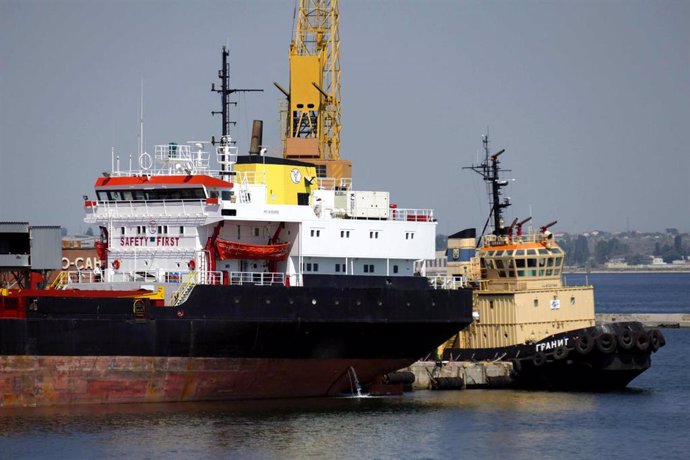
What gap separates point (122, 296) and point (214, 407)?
13.1 ft

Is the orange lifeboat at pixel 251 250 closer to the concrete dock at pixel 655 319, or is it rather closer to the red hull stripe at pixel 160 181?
the red hull stripe at pixel 160 181

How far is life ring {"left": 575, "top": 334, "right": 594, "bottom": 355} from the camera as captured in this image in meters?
45.8

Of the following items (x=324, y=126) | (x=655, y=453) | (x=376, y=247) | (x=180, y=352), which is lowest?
(x=655, y=453)

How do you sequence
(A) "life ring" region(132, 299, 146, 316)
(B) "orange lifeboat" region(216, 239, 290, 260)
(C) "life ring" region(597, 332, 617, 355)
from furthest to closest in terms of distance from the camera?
(C) "life ring" region(597, 332, 617, 355), (B) "orange lifeboat" region(216, 239, 290, 260), (A) "life ring" region(132, 299, 146, 316)

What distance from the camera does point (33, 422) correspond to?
37312mm

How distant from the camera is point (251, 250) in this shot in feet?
138

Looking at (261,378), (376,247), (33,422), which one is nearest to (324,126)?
(376,247)

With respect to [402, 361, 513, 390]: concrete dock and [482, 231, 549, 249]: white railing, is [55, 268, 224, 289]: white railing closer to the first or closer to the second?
[402, 361, 513, 390]: concrete dock

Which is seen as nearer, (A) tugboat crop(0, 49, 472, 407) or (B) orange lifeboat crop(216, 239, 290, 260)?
(A) tugboat crop(0, 49, 472, 407)

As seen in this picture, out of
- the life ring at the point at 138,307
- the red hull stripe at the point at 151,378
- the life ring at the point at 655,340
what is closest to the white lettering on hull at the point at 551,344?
the life ring at the point at 655,340

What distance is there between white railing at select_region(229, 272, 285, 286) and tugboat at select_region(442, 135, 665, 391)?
8.75 metres

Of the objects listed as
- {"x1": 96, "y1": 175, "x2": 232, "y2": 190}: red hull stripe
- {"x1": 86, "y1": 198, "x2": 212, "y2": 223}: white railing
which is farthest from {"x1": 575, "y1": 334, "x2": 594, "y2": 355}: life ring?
{"x1": 86, "y1": 198, "x2": 212, "y2": 223}: white railing

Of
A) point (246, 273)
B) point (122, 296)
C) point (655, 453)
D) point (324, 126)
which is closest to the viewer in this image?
point (655, 453)

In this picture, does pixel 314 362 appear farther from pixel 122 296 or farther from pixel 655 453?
pixel 655 453
